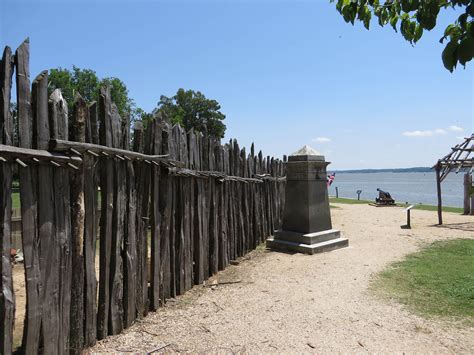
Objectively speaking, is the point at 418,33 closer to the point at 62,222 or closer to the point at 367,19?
the point at 367,19

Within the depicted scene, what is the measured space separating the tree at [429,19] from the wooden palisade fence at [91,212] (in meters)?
2.54

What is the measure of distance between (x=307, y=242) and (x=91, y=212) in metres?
5.66

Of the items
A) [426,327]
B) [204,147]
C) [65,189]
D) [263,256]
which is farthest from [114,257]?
[263,256]

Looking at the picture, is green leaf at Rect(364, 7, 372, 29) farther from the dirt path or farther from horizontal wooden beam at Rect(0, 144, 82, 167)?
the dirt path

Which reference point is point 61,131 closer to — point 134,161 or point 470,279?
point 134,161

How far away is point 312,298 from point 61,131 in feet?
13.1

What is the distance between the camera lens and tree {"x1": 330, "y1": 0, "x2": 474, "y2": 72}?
61.5 inches

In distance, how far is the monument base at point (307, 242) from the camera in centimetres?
825

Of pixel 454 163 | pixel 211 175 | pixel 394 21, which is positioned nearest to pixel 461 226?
pixel 454 163

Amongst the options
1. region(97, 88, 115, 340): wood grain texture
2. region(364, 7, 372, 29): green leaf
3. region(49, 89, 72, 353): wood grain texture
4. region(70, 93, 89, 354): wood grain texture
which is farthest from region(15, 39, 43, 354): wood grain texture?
region(364, 7, 372, 29): green leaf

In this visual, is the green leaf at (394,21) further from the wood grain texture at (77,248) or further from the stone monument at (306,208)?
the stone monument at (306,208)

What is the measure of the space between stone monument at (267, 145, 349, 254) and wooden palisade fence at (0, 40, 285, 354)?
280 cm

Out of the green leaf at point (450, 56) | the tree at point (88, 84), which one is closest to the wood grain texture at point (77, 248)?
the green leaf at point (450, 56)

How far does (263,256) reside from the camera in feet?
26.6
